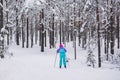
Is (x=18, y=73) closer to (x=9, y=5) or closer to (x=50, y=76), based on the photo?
(x=50, y=76)

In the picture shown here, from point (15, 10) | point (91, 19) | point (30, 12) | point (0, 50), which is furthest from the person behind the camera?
point (15, 10)

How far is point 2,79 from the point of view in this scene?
12.9m

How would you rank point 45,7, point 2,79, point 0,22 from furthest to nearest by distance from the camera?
point 45,7
point 0,22
point 2,79

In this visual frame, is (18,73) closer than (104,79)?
No

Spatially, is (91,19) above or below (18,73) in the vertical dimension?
above

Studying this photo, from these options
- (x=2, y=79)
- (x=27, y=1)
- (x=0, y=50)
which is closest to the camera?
(x=2, y=79)

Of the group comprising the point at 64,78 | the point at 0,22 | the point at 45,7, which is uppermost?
the point at 45,7

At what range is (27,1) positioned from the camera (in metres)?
28.6

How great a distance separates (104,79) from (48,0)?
20865 millimetres

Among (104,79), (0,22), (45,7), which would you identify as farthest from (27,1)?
(104,79)

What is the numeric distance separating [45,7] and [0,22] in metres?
10.9

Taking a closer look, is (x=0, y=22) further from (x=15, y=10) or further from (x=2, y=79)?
(x=15, y=10)

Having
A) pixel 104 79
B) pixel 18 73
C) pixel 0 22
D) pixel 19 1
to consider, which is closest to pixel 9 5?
pixel 19 1

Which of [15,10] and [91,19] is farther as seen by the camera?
[15,10]
